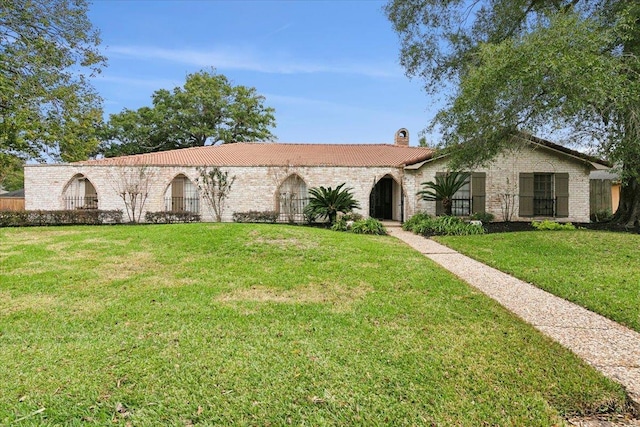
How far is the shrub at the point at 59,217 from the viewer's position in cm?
1501

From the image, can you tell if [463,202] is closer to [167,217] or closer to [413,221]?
[413,221]

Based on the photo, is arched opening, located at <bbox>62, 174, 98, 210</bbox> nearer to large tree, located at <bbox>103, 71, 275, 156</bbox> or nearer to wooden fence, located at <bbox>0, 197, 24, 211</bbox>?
wooden fence, located at <bbox>0, 197, 24, 211</bbox>

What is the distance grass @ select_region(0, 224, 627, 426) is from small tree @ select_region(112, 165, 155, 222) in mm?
10854

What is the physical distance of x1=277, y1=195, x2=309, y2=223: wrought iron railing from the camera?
55.7 feet

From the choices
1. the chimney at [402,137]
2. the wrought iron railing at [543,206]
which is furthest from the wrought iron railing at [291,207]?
the wrought iron railing at [543,206]

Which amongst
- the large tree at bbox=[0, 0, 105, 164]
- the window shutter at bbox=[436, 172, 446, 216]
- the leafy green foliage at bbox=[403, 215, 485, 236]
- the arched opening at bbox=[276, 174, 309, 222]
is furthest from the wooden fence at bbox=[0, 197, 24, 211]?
the window shutter at bbox=[436, 172, 446, 216]

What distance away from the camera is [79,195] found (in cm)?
1922

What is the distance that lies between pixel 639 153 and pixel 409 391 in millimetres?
11537

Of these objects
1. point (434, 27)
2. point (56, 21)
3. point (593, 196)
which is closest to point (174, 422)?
point (56, 21)

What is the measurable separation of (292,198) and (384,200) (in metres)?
5.32

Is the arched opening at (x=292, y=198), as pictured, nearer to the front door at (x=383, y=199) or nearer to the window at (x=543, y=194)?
the front door at (x=383, y=199)

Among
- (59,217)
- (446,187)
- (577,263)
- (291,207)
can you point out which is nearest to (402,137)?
(446,187)

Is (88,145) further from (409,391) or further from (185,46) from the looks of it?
(409,391)

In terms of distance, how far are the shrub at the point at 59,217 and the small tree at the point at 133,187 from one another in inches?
27.2
